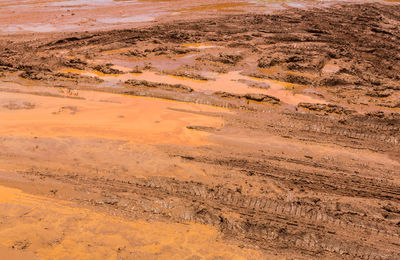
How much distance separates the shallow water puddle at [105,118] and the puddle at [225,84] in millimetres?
1421

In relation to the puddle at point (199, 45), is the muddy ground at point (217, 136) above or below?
below

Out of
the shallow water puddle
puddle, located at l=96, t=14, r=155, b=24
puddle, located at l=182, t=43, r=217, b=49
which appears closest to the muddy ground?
the shallow water puddle

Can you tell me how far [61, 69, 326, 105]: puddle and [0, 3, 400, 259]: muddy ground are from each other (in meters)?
0.08

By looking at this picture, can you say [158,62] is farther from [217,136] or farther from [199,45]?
[217,136]

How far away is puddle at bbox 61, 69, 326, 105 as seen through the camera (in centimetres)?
1043

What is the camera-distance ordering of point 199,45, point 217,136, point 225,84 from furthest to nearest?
1. point 199,45
2. point 225,84
3. point 217,136

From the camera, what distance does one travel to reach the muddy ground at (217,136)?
16.7 feet

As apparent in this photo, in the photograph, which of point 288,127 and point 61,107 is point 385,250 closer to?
point 288,127

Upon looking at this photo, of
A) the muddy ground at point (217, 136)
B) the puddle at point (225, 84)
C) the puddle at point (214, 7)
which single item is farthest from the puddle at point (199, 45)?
the puddle at point (214, 7)

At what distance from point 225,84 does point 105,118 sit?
4861 millimetres

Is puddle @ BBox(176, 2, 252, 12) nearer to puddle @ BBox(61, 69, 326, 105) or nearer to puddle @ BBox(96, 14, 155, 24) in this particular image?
puddle @ BBox(96, 14, 155, 24)

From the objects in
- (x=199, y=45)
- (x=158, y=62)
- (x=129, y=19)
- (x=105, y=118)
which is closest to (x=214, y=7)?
(x=129, y=19)

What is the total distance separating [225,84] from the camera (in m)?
11.1

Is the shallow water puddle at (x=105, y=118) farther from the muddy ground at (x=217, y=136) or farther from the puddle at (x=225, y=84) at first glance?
the puddle at (x=225, y=84)
